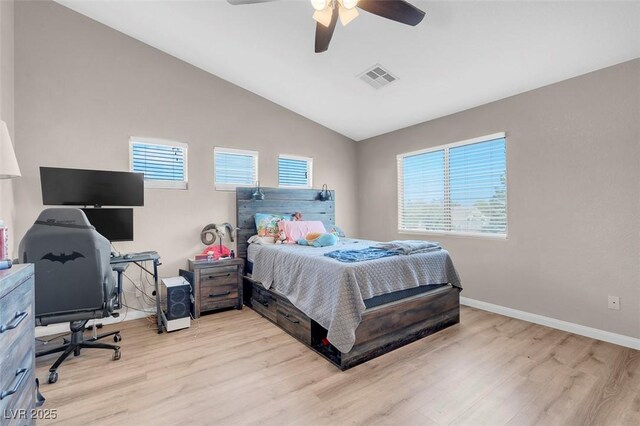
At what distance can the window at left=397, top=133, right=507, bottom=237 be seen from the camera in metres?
3.37

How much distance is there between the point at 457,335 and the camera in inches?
108

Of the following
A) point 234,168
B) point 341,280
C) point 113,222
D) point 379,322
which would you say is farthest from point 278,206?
point 379,322

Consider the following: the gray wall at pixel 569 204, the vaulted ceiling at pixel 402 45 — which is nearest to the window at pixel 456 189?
the gray wall at pixel 569 204

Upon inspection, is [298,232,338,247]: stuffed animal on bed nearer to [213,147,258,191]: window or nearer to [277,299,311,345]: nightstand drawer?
[277,299,311,345]: nightstand drawer

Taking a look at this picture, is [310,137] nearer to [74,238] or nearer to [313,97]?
[313,97]

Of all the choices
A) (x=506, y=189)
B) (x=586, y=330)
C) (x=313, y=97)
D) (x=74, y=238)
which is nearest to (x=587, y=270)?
(x=586, y=330)

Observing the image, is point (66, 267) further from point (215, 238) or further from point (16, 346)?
point (215, 238)

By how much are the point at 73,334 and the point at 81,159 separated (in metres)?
1.77

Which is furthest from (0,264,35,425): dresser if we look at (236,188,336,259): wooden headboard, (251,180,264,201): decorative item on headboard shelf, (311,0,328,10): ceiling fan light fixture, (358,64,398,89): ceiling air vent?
(358,64,398,89): ceiling air vent

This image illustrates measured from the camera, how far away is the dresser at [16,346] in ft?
3.29

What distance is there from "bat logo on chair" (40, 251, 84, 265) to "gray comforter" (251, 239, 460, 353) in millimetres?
1645

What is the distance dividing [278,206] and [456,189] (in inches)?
97.3

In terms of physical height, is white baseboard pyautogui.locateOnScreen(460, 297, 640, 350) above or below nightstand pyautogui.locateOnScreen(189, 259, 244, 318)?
below

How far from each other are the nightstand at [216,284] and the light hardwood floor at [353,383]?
0.59 m
